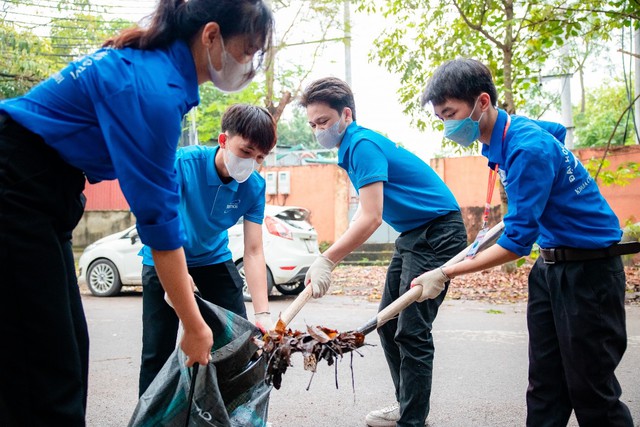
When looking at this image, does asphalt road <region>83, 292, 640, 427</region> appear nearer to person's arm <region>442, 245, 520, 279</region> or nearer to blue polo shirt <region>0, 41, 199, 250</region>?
person's arm <region>442, 245, 520, 279</region>

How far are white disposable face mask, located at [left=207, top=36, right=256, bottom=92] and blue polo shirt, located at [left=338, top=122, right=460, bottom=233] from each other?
1324 millimetres

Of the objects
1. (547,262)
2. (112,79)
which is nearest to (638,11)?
(547,262)

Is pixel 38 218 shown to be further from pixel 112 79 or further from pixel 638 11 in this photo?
pixel 638 11

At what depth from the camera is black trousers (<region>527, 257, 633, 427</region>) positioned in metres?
2.58

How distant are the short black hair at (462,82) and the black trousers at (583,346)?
2.76 ft

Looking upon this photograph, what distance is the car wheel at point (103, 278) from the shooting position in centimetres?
1020

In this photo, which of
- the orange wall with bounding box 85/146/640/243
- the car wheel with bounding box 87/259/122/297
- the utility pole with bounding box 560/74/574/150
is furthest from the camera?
the utility pole with bounding box 560/74/574/150

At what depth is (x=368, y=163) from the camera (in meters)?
3.35

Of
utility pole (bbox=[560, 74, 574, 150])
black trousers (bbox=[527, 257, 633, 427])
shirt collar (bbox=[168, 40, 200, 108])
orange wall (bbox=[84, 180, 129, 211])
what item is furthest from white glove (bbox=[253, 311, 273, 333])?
orange wall (bbox=[84, 180, 129, 211])

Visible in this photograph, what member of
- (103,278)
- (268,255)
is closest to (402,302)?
(268,255)

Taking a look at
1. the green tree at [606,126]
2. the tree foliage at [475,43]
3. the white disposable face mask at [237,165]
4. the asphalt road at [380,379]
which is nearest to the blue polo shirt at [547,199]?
the asphalt road at [380,379]

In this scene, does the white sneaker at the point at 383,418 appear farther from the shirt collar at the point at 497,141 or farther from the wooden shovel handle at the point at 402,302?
the shirt collar at the point at 497,141

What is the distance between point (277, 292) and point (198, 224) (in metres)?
7.31

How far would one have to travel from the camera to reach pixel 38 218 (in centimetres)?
184
